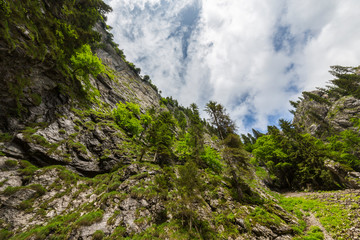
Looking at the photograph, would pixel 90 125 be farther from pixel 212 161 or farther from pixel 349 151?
pixel 349 151

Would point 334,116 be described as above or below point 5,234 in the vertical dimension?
above

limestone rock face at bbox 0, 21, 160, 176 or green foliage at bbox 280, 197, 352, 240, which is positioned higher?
limestone rock face at bbox 0, 21, 160, 176

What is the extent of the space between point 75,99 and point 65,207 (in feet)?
62.4

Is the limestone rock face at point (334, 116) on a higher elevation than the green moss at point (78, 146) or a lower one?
→ higher

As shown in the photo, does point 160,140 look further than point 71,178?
Yes

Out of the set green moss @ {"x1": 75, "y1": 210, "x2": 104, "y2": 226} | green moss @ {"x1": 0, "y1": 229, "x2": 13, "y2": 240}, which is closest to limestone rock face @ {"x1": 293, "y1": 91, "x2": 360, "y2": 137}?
green moss @ {"x1": 75, "y1": 210, "x2": 104, "y2": 226}

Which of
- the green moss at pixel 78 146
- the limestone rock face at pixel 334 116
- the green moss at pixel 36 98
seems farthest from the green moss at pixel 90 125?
the limestone rock face at pixel 334 116

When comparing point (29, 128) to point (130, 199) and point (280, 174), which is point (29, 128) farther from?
point (280, 174)

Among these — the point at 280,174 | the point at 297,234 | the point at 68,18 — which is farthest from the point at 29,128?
the point at 280,174

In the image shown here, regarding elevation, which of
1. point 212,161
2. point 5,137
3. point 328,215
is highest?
point 212,161

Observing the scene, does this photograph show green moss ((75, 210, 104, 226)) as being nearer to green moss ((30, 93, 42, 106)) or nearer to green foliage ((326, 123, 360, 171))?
green moss ((30, 93, 42, 106))

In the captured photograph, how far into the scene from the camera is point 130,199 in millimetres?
A: 14477

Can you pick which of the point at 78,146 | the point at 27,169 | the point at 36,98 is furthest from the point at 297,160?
the point at 36,98

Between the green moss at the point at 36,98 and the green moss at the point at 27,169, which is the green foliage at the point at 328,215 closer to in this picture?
the green moss at the point at 27,169
